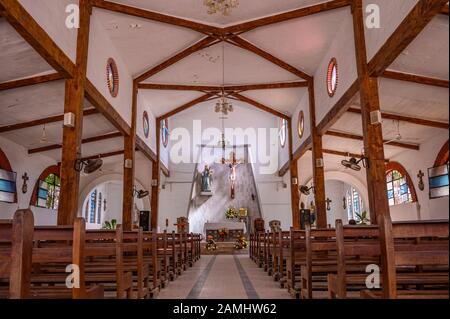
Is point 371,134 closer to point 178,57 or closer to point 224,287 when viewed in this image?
point 224,287

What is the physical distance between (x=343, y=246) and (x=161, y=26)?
7072mm

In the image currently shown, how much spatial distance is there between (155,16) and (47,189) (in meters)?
7.71

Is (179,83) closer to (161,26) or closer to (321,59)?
(161,26)

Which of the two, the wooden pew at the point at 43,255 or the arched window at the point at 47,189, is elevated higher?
the arched window at the point at 47,189

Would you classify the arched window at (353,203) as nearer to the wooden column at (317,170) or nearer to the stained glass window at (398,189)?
the stained glass window at (398,189)

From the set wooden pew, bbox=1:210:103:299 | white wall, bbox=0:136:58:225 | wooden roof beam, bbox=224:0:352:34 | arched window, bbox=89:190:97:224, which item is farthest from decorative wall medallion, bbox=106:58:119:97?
arched window, bbox=89:190:97:224

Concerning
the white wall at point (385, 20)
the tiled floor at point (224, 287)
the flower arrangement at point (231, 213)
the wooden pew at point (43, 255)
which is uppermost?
the white wall at point (385, 20)

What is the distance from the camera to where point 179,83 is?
37.8 feet

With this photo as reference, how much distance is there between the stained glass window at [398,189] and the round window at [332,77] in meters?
5.53

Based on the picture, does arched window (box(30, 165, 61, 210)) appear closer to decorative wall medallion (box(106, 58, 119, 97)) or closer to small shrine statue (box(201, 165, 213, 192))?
decorative wall medallion (box(106, 58, 119, 97))

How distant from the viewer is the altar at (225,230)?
52.5 ft

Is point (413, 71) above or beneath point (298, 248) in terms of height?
above

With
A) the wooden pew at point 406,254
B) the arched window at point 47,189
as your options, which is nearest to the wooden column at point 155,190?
the arched window at point 47,189
